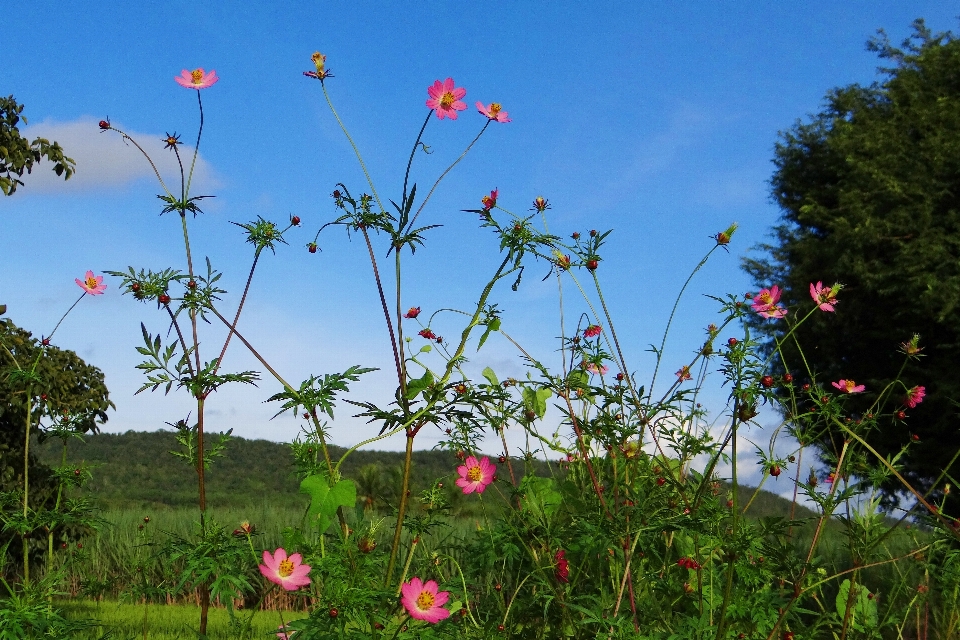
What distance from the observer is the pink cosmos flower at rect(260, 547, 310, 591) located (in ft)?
6.24

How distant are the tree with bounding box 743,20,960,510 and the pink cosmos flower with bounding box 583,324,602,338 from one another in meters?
9.20

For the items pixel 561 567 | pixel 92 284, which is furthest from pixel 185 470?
pixel 561 567

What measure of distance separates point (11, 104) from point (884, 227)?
1199 centimetres

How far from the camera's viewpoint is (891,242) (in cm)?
1276

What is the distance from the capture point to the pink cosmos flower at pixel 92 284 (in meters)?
3.36

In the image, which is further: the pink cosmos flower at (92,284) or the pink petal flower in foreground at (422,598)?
the pink cosmos flower at (92,284)

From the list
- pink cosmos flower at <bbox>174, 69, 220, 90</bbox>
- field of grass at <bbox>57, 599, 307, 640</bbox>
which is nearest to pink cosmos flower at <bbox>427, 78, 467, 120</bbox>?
pink cosmos flower at <bbox>174, 69, 220, 90</bbox>

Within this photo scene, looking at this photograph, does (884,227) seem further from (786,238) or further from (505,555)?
(505,555)

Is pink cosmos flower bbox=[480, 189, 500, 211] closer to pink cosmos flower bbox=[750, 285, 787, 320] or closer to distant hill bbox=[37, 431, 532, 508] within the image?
pink cosmos flower bbox=[750, 285, 787, 320]

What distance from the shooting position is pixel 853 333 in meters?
13.7

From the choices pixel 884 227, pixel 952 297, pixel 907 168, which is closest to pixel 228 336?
pixel 952 297

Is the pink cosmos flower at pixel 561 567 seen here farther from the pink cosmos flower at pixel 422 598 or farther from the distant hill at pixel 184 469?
the distant hill at pixel 184 469

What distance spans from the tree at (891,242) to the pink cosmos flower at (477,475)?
31.9 ft

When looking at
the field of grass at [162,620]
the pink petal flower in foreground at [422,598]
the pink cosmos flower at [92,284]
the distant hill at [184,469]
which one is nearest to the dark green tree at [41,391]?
the field of grass at [162,620]
